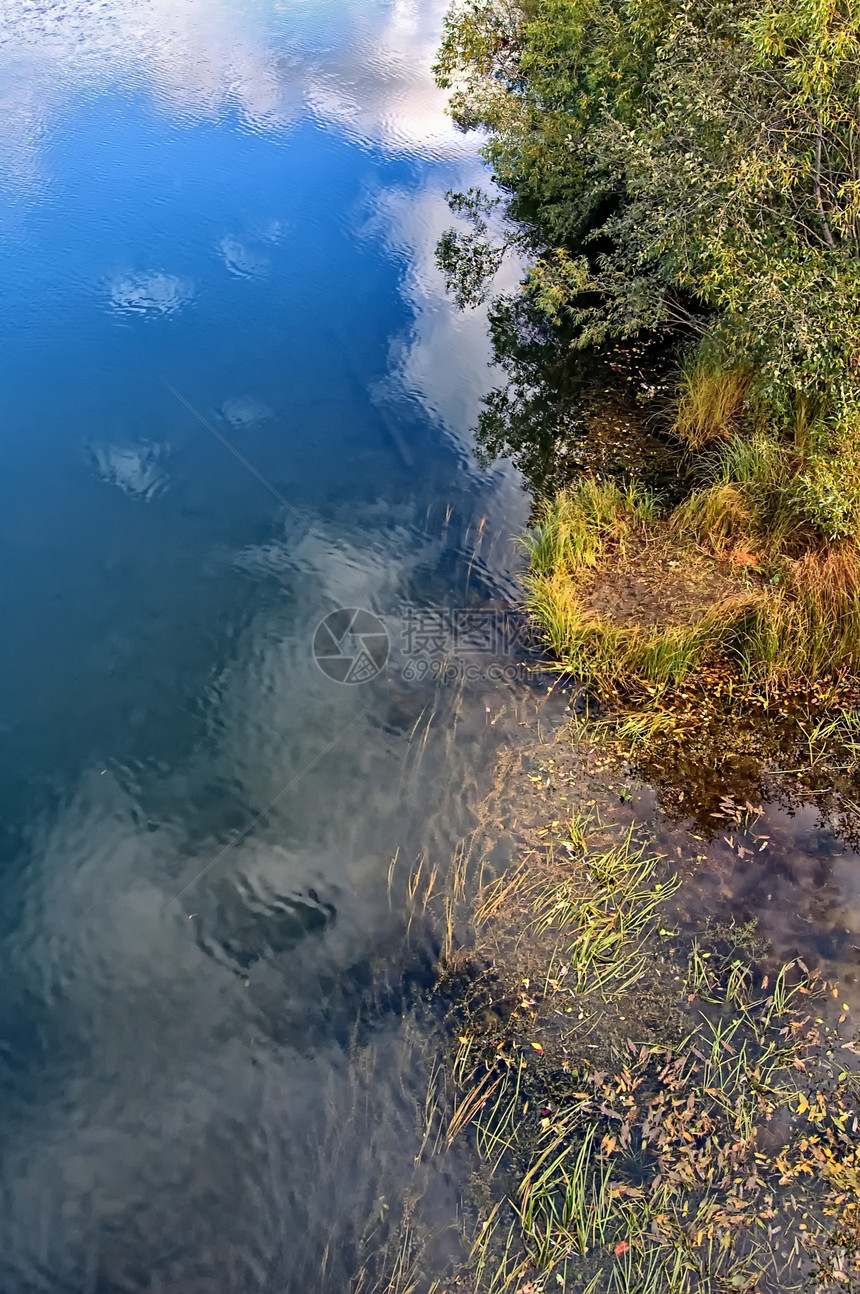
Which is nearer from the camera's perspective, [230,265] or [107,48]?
[230,265]

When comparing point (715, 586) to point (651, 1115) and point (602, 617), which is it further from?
point (651, 1115)

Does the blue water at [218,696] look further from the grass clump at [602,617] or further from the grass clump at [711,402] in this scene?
the grass clump at [711,402]

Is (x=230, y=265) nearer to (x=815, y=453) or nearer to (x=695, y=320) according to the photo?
(x=695, y=320)

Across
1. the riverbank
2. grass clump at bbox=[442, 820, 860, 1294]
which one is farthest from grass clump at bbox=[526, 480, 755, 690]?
grass clump at bbox=[442, 820, 860, 1294]

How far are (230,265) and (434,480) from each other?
967cm

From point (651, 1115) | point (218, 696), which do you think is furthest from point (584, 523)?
point (651, 1115)

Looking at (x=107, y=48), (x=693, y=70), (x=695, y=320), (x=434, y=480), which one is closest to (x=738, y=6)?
(x=693, y=70)

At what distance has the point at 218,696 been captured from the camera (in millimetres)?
10789

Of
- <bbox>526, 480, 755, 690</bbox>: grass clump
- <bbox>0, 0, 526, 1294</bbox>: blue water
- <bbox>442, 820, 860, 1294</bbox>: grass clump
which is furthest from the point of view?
<bbox>526, 480, 755, 690</bbox>: grass clump

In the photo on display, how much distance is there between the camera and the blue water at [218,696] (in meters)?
6.97

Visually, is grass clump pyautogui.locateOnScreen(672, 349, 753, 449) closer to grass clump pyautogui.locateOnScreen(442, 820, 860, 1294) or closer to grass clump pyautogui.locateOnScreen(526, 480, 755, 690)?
grass clump pyautogui.locateOnScreen(526, 480, 755, 690)

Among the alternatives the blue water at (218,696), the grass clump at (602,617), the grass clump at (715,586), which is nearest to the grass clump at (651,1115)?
the blue water at (218,696)

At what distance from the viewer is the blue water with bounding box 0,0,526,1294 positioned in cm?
697

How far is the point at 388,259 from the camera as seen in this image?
66.7 ft
